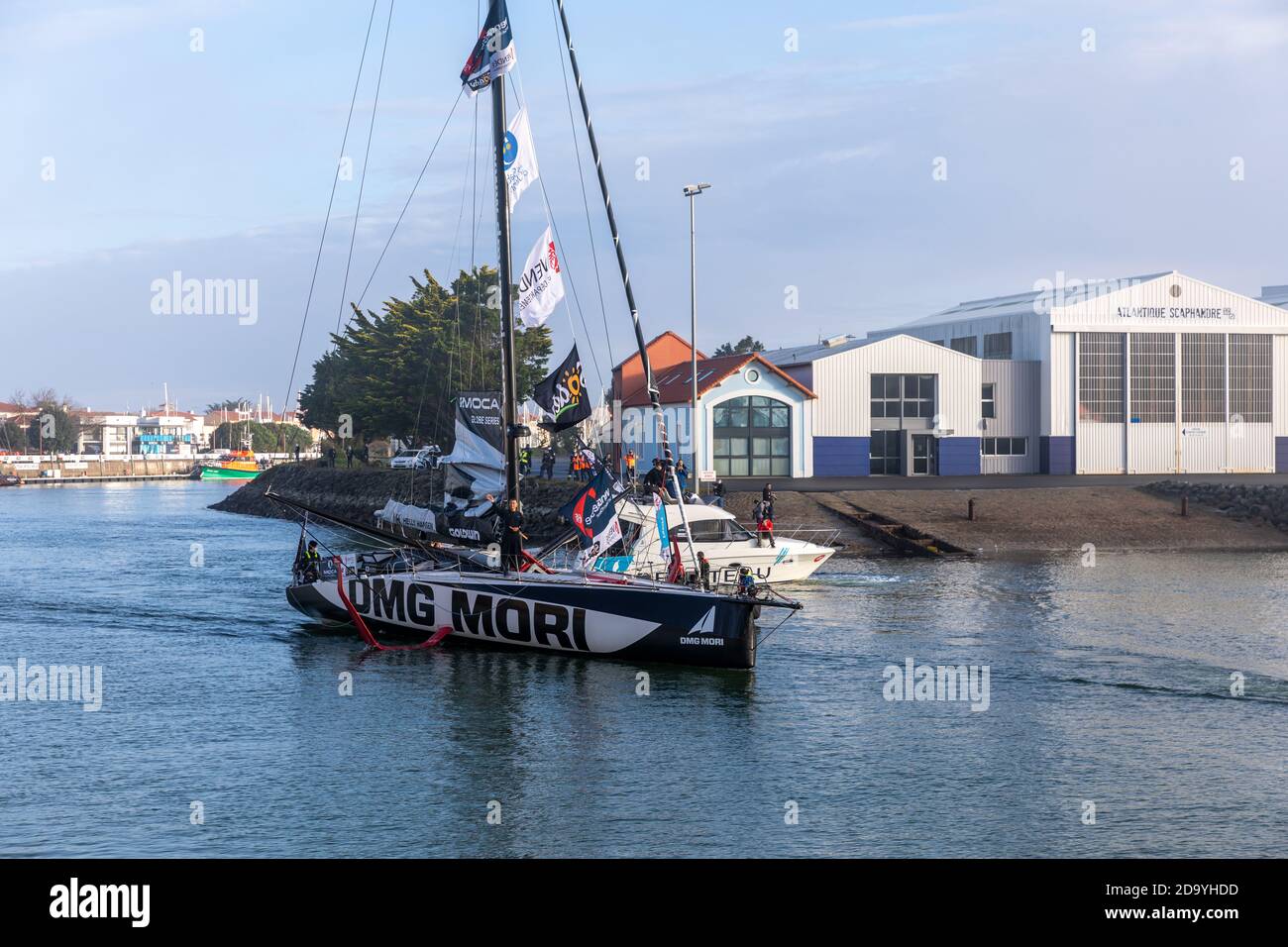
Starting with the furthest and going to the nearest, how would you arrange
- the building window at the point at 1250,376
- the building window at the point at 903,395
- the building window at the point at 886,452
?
the building window at the point at 1250,376 < the building window at the point at 886,452 < the building window at the point at 903,395

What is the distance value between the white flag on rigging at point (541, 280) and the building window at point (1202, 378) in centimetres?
5108

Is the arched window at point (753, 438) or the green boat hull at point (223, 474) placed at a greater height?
the arched window at point (753, 438)

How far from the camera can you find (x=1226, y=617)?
29672 millimetres

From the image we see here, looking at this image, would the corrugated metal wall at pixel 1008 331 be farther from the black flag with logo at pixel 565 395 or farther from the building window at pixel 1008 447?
the black flag with logo at pixel 565 395

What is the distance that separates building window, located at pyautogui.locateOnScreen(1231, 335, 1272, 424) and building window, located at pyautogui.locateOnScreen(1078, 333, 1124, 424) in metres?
6.31

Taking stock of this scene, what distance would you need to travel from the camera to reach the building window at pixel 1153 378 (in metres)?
66.4

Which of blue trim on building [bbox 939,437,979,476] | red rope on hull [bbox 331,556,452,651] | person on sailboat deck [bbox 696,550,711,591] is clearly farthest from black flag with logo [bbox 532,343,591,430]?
blue trim on building [bbox 939,437,979,476]

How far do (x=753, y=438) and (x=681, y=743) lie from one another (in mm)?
41744

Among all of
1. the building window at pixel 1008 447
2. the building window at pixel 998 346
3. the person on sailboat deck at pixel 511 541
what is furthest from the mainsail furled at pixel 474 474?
the building window at pixel 998 346

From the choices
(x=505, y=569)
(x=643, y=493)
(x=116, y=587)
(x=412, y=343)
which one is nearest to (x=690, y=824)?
(x=505, y=569)

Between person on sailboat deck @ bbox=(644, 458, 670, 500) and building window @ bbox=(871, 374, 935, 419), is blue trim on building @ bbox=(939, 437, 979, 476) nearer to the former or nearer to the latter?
building window @ bbox=(871, 374, 935, 419)

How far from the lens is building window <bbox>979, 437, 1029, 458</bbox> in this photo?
219ft

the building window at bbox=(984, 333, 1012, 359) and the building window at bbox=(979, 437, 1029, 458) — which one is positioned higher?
the building window at bbox=(984, 333, 1012, 359)
